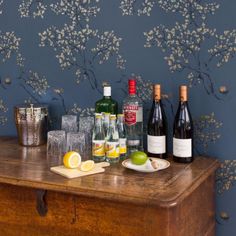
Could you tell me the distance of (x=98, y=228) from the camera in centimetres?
143

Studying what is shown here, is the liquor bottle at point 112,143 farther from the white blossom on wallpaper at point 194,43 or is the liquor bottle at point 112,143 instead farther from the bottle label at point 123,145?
the white blossom on wallpaper at point 194,43

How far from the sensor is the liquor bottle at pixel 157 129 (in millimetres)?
1743

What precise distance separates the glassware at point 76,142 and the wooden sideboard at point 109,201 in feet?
0.51

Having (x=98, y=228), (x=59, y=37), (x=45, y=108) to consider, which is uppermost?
(x=59, y=37)

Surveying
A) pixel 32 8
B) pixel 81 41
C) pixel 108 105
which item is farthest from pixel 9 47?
pixel 108 105

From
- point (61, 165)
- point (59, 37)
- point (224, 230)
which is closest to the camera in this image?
point (61, 165)

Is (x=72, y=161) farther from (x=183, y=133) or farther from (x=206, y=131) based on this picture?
(x=206, y=131)

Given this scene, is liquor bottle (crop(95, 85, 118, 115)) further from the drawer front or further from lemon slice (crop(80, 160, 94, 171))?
the drawer front

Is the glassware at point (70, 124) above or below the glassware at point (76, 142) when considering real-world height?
above

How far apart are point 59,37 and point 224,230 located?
112cm

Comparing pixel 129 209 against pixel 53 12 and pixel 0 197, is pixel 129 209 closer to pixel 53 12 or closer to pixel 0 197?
pixel 0 197

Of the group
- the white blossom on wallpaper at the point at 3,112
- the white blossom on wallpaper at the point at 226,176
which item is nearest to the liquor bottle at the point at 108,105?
the white blossom on wallpaper at the point at 226,176

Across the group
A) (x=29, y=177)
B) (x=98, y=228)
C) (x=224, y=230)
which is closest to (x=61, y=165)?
(x=29, y=177)

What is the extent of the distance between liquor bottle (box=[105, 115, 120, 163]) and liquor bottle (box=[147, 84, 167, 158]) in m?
0.14
